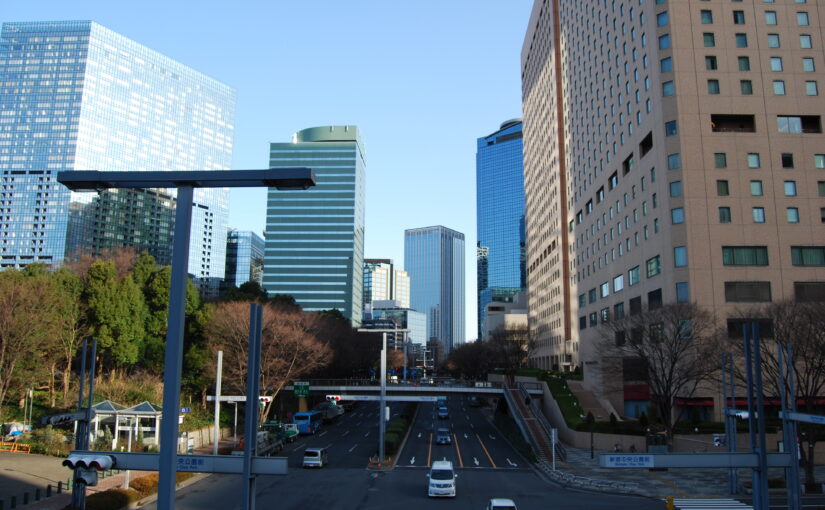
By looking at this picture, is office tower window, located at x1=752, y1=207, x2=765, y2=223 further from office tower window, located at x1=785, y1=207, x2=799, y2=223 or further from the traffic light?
the traffic light

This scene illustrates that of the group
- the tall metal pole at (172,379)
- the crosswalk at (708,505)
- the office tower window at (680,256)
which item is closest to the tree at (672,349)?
the office tower window at (680,256)

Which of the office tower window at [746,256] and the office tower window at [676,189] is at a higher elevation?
the office tower window at [676,189]

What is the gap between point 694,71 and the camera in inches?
2352

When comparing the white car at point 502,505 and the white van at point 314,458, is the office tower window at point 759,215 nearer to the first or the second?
the white car at point 502,505

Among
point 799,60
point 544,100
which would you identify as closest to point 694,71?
point 799,60

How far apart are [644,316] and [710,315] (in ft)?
17.6

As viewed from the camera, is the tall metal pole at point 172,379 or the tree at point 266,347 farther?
the tree at point 266,347

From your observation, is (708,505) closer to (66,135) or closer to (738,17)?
(738,17)

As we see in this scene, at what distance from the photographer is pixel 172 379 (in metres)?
12.6

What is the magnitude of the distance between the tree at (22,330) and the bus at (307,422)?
27402mm

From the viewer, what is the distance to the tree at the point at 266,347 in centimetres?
6531

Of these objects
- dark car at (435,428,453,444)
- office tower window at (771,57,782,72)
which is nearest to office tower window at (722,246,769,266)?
office tower window at (771,57,782,72)

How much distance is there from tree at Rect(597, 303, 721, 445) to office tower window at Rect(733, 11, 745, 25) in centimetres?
2931

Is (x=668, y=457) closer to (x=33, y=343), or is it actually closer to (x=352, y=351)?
(x=33, y=343)
